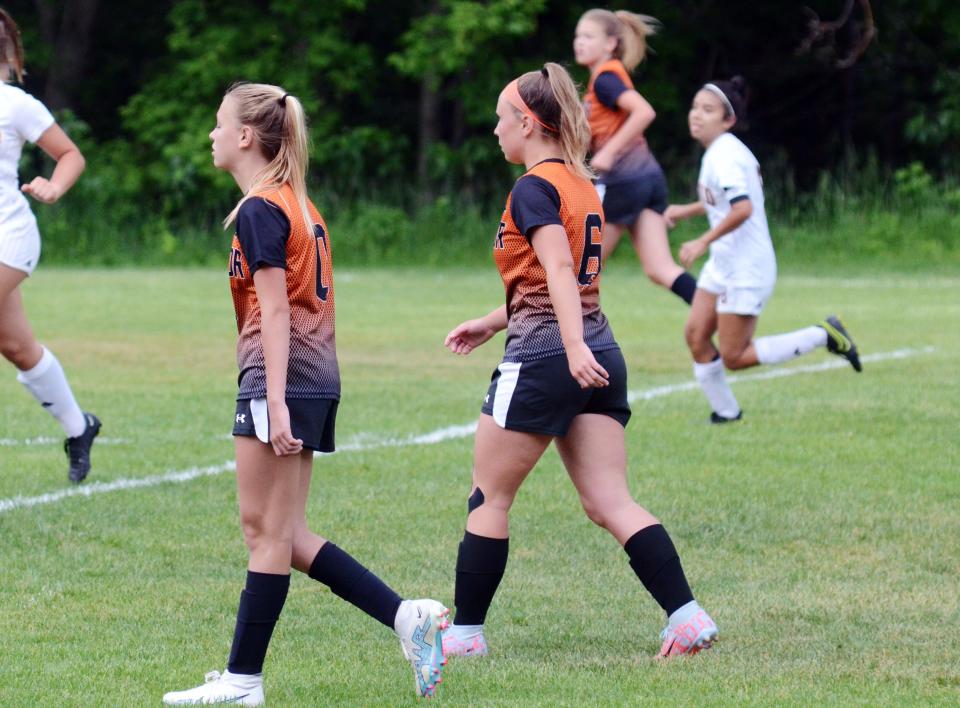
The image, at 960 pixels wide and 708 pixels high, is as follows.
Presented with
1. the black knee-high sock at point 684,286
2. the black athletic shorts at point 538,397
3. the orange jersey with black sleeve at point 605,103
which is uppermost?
the orange jersey with black sleeve at point 605,103

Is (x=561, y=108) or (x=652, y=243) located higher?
(x=561, y=108)

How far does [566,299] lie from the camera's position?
429 cm

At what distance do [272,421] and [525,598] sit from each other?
5.52 ft

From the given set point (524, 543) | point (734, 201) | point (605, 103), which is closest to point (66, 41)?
point (605, 103)

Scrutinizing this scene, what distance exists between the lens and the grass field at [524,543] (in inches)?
174

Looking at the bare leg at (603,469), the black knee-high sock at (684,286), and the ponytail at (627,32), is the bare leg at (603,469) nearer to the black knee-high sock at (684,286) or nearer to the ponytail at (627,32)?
the black knee-high sock at (684,286)

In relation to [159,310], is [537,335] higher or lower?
higher

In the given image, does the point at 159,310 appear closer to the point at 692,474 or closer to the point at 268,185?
the point at 692,474

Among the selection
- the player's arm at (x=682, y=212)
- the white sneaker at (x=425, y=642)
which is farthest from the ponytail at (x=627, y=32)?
the white sneaker at (x=425, y=642)

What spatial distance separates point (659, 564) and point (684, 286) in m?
4.92

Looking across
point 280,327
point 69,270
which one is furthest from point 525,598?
point 69,270

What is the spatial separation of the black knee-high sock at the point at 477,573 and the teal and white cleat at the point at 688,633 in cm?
51

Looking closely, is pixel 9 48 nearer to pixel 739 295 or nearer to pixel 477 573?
pixel 477 573

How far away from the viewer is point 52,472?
7.53 m
